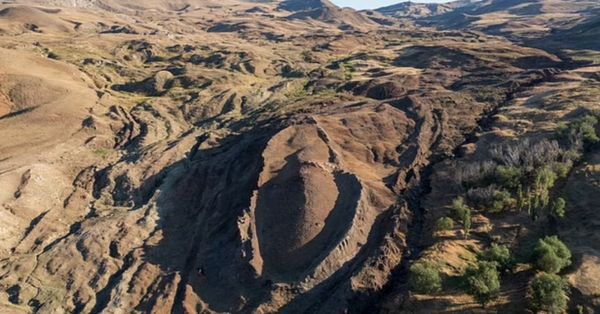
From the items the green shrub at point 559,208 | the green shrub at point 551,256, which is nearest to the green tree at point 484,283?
the green shrub at point 551,256

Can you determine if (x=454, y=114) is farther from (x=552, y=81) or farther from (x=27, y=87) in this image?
(x=27, y=87)

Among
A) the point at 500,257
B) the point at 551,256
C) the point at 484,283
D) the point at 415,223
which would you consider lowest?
the point at 415,223

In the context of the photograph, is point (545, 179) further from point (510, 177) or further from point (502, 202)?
point (502, 202)

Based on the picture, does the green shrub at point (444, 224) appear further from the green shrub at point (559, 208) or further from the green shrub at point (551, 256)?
the green shrub at point (559, 208)

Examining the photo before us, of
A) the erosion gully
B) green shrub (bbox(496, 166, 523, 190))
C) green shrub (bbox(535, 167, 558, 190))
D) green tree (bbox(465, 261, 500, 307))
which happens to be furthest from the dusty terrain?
green shrub (bbox(496, 166, 523, 190))

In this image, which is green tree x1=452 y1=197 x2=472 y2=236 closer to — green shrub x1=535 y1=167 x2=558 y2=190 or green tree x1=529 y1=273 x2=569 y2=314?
green shrub x1=535 y1=167 x2=558 y2=190

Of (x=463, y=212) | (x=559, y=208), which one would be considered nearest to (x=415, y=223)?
(x=463, y=212)
